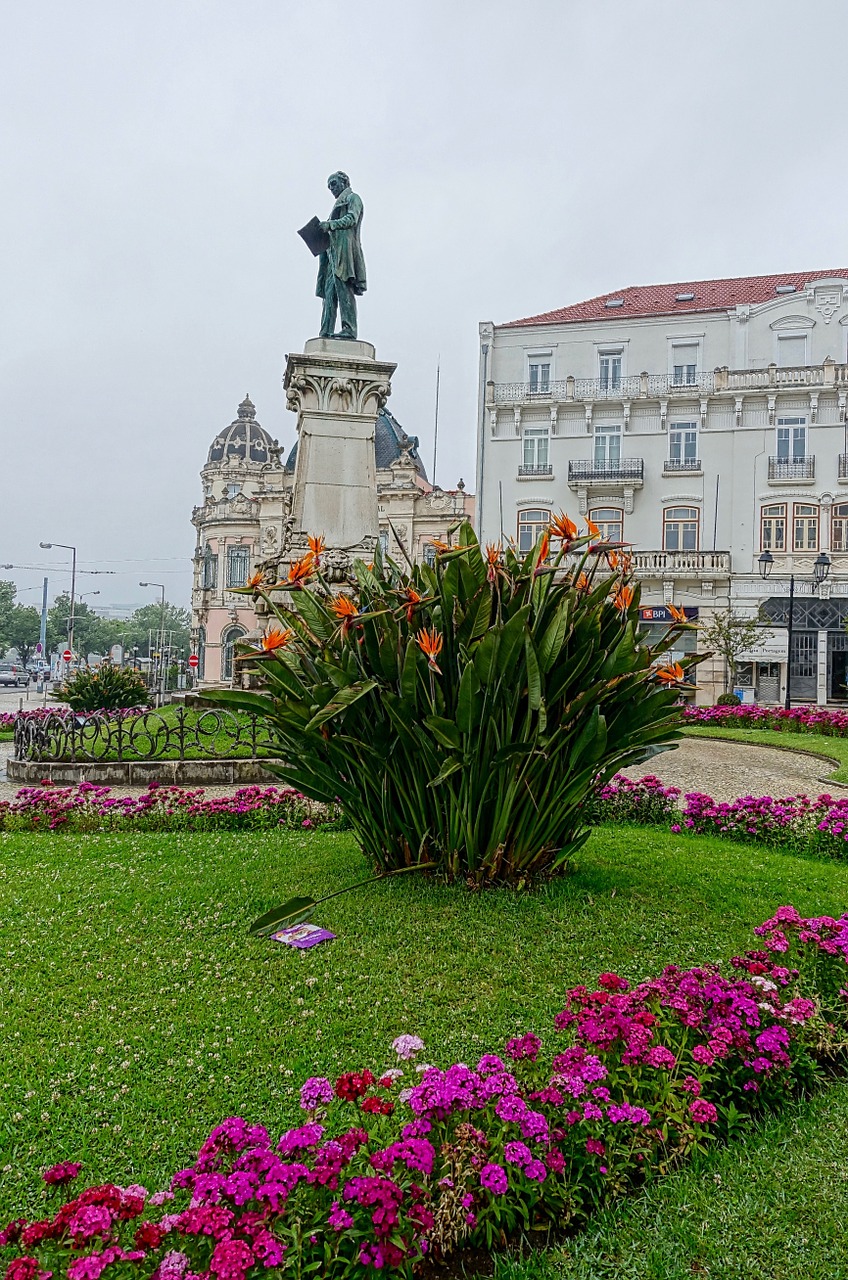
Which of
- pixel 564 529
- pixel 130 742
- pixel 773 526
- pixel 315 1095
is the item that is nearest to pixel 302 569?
pixel 564 529

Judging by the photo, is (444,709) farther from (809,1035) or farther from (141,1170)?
(141,1170)

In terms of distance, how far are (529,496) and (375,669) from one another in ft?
103

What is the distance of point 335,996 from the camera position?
12.4 feet

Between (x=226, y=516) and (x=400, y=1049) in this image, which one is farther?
(x=226, y=516)

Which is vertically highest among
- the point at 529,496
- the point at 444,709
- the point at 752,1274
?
the point at 529,496

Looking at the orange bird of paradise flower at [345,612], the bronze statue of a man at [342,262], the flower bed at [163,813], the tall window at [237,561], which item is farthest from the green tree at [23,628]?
the orange bird of paradise flower at [345,612]

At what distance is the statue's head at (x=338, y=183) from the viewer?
14.7 metres

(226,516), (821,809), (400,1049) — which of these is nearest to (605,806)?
(821,809)

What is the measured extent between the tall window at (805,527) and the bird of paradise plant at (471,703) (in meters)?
30.1

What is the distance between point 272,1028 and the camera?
349 cm

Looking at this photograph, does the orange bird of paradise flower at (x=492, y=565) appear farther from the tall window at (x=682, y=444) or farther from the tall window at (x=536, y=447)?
the tall window at (x=536, y=447)

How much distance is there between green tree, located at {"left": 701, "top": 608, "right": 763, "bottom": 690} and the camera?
1040 inches

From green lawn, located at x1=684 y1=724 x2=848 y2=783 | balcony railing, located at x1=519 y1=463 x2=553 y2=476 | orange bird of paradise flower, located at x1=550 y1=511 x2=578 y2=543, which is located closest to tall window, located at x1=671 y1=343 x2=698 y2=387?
balcony railing, located at x1=519 y1=463 x2=553 y2=476

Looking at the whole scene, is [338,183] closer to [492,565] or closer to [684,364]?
[492,565]
